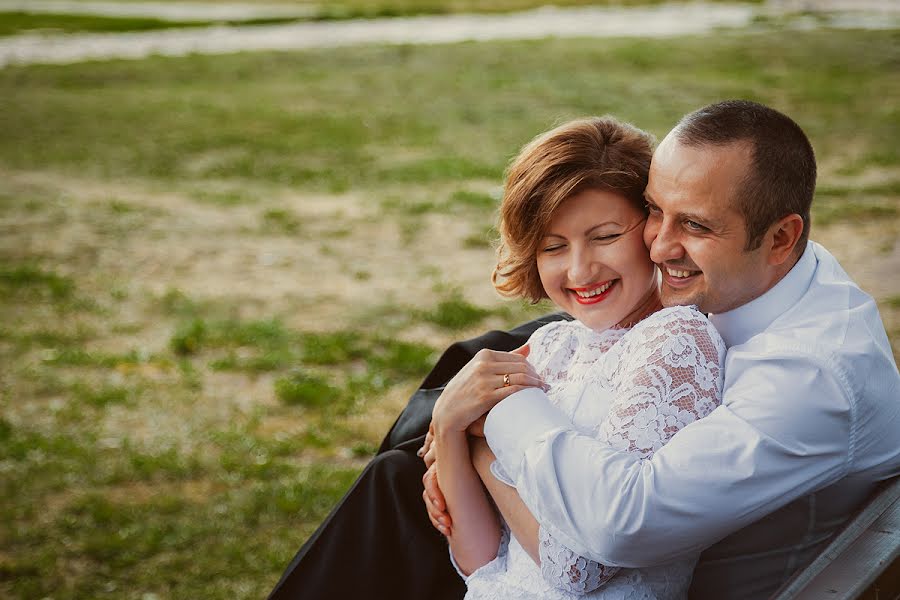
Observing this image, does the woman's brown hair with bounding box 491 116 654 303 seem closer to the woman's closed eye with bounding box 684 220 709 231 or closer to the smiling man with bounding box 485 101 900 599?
the smiling man with bounding box 485 101 900 599

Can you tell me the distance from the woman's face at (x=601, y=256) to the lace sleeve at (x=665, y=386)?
33 centimetres

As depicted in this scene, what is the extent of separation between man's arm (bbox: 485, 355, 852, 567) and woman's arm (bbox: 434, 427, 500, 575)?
42 centimetres

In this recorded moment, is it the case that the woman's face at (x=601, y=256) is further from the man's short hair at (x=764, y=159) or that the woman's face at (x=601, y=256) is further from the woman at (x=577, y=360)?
the man's short hair at (x=764, y=159)

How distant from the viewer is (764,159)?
2066 millimetres

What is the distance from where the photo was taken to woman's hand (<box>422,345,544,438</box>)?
231cm

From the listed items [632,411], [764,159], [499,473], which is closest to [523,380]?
[499,473]

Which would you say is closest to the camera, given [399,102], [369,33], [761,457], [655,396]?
[761,457]

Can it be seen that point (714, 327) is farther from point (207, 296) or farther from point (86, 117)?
point (86, 117)

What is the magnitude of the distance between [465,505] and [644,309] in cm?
68

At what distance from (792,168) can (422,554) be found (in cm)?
141

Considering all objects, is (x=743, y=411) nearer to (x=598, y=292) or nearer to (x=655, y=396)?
(x=655, y=396)

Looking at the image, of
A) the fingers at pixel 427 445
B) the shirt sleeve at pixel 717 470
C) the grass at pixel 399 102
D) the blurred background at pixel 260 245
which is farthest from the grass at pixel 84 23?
the shirt sleeve at pixel 717 470

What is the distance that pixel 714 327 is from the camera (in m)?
2.20

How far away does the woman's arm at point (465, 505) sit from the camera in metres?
2.39
